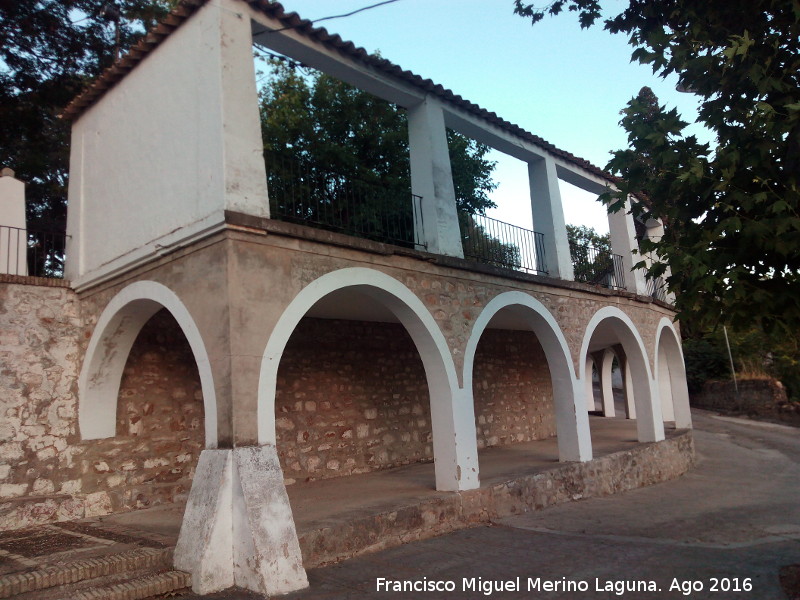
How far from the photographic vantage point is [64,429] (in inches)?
256

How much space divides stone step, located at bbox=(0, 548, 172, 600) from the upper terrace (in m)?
2.49

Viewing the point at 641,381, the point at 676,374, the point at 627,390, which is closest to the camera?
the point at 641,381

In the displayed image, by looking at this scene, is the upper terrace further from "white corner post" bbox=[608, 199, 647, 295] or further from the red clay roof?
"white corner post" bbox=[608, 199, 647, 295]

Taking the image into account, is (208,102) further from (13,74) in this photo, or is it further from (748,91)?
(13,74)

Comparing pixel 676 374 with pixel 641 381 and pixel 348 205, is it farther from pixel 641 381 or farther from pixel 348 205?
pixel 348 205

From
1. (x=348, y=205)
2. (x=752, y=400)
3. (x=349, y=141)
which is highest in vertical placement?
(x=349, y=141)

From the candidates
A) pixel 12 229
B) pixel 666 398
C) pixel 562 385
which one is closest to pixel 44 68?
pixel 12 229

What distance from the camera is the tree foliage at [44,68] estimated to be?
9477 millimetres

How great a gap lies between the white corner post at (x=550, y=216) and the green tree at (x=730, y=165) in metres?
4.50

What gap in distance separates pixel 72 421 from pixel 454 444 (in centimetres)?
395

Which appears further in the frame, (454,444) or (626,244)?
(626,244)

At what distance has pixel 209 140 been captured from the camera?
18.0ft

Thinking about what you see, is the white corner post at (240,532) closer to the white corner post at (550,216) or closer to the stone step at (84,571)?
the stone step at (84,571)

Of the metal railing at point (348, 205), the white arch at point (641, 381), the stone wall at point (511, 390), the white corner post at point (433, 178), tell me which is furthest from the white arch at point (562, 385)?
the stone wall at point (511, 390)
